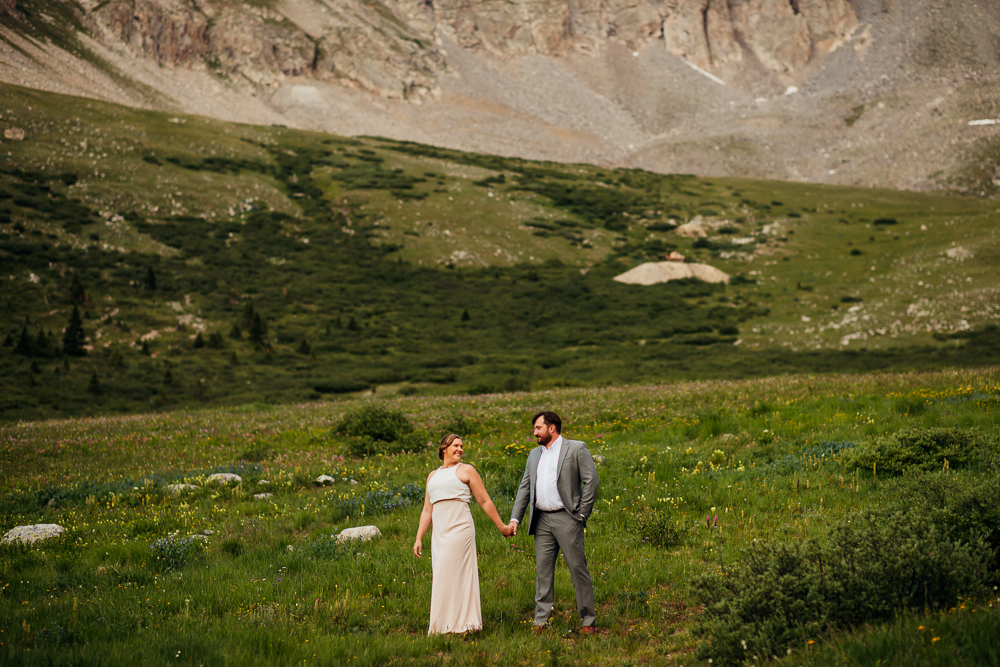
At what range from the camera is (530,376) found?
50.8 m

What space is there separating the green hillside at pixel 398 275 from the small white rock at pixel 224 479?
26974 millimetres

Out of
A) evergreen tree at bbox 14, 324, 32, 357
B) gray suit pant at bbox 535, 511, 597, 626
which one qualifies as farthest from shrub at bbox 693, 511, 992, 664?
evergreen tree at bbox 14, 324, 32, 357

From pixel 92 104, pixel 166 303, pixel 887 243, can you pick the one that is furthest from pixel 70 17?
pixel 887 243

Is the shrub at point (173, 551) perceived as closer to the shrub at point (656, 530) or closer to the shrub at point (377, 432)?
the shrub at point (656, 530)

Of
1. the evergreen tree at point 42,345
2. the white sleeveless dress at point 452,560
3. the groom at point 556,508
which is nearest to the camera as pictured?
the white sleeveless dress at point 452,560

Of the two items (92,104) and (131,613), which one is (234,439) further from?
(92,104)

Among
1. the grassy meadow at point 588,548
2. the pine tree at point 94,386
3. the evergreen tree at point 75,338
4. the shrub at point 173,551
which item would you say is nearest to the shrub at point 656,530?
the grassy meadow at point 588,548

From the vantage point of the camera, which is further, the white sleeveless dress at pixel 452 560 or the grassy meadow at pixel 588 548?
the white sleeveless dress at pixel 452 560

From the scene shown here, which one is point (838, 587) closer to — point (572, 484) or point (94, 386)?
point (572, 484)

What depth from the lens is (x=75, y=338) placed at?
5425cm

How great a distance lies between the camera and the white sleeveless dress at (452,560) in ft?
24.1

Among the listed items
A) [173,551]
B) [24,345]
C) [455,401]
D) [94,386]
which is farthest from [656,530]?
[24,345]

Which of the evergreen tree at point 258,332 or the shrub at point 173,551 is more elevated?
the evergreen tree at point 258,332

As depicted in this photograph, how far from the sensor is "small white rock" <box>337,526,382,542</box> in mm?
10008
